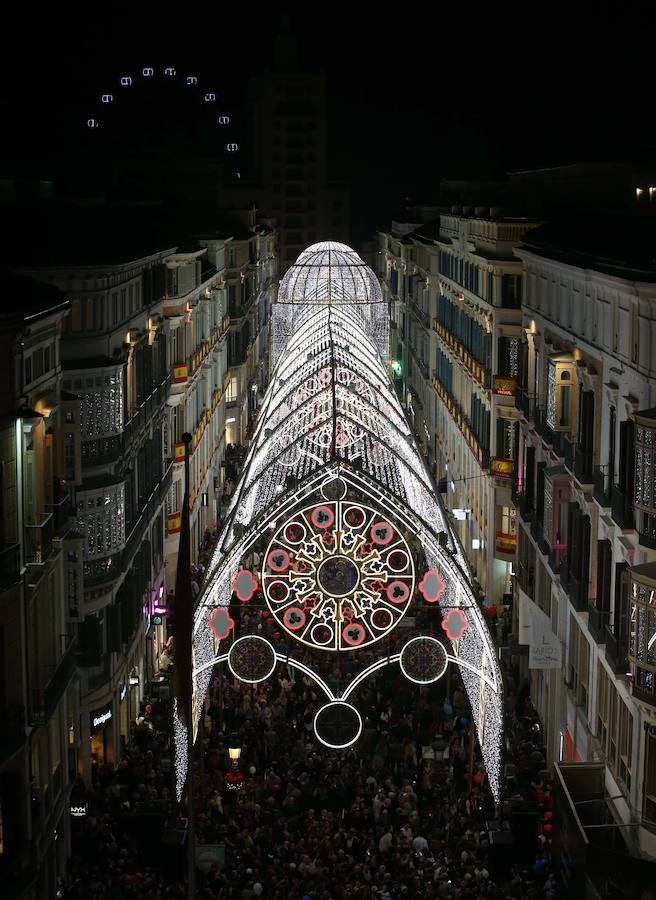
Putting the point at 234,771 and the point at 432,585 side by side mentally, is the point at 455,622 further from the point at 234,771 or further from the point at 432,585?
the point at 234,771

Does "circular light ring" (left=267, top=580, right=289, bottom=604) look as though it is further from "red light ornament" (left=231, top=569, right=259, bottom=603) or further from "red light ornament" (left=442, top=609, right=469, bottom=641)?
"red light ornament" (left=442, top=609, right=469, bottom=641)

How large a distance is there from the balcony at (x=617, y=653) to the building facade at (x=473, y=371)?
859 inches

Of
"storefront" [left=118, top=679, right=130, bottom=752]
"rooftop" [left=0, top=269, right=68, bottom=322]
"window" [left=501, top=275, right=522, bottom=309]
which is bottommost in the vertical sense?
"storefront" [left=118, top=679, right=130, bottom=752]

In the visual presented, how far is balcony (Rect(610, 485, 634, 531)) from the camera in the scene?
2791 centimetres

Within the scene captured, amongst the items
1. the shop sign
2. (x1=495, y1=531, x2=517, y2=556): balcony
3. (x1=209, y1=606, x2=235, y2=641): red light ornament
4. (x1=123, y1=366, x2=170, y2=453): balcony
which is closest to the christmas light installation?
(x1=209, y1=606, x2=235, y2=641): red light ornament

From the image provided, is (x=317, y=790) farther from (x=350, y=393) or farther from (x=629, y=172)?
(x=629, y=172)

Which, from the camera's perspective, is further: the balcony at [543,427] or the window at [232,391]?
the window at [232,391]

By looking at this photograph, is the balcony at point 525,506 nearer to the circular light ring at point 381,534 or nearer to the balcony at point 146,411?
the balcony at point 146,411

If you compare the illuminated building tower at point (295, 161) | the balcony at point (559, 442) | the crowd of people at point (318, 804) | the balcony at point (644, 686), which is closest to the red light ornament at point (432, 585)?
the crowd of people at point (318, 804)

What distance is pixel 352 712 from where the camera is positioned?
28.6m

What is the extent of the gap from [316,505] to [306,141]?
470 ft

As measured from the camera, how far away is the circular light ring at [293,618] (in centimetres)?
2884

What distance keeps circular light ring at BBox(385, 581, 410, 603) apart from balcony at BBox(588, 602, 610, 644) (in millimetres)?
4397

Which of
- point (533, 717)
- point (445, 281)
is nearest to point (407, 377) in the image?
point (445, 281)
